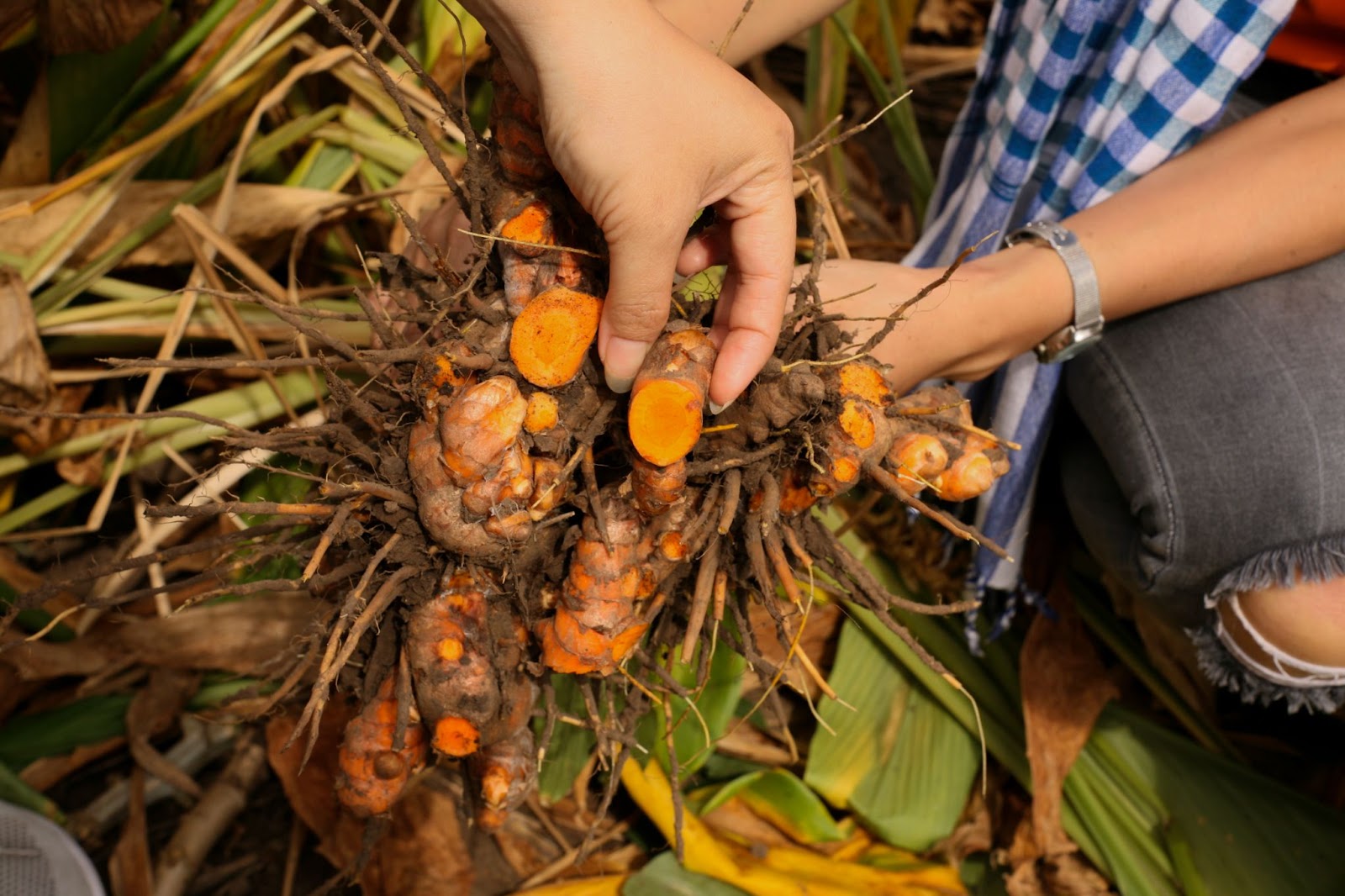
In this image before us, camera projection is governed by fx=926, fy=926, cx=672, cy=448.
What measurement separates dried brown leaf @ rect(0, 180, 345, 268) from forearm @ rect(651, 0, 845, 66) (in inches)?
27.2

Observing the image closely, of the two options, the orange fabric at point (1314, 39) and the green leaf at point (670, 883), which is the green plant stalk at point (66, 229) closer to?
the green leaf at point (670, 883)

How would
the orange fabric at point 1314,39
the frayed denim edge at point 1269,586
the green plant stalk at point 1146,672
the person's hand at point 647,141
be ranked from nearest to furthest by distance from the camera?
the person's hand at point 647,141 < the frayed denim edge at point 1269,586 < the orange fabric at point 1314,39 < the green plant stalk at point 1146,672

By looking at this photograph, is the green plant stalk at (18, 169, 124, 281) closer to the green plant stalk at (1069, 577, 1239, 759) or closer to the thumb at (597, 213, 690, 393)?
the thumb at (597, 213, 690, 393)

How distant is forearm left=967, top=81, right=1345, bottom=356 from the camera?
1204 mm

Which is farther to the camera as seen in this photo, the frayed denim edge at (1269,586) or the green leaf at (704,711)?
the green leaf at (704,711)

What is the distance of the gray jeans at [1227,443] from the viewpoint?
46.6 inches

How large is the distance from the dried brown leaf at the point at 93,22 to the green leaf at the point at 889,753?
4.84ft

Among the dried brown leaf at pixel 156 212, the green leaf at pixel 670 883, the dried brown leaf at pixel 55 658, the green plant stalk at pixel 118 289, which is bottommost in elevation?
the green leaf at pixel 670 883

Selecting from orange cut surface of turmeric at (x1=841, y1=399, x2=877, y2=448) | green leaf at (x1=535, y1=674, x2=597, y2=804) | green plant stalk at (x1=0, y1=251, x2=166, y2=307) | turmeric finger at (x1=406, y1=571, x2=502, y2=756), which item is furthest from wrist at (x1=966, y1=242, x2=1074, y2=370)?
green plant stalk at (x1=0, y1=251, x2=166, y2=307)

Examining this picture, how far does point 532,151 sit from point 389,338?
272mm

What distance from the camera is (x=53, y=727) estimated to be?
4.55 ft

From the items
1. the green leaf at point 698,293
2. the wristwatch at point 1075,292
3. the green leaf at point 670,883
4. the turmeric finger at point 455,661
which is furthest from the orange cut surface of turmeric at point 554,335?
the green leaf at point 670,883

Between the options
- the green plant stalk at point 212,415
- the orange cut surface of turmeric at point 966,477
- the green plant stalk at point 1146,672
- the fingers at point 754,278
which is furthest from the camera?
the green plant stalk at point 1146,672

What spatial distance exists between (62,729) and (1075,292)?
62.8 inches
